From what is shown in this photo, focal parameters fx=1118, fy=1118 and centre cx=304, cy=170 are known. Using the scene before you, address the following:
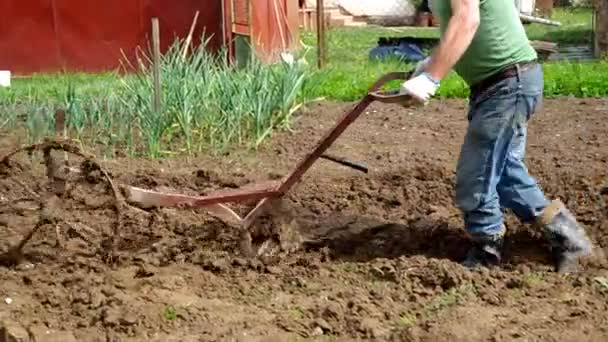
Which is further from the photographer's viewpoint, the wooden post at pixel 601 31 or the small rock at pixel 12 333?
the wooden post at pixel 601 31

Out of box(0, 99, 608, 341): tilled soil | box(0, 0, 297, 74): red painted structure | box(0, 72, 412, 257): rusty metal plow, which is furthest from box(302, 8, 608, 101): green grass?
box(0, 72, 412, 257): rusty metal plow

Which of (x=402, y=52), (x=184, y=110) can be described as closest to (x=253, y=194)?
(x=184, y=110)

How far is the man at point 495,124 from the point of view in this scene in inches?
175

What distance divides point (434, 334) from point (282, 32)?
9726 mm

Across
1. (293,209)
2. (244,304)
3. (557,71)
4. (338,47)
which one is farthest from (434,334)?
(338,47)

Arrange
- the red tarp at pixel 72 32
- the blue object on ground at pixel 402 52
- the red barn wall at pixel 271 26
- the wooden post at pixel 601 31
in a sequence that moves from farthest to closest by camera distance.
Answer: the red tarp at pixel 72 32, the blue object on ground at pixel 402 52, the wooden post at pixel 601 31, the red barn wall at pixel 271 26

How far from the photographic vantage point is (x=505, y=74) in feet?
15.1

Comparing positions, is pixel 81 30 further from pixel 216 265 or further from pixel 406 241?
pixel 216 265

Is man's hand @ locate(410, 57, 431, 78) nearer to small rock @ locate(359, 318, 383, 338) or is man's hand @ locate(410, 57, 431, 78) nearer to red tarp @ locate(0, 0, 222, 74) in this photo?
small rock @ locate(359, 318, 383, 338)

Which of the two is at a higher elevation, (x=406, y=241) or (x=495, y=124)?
(x=495, y=124)

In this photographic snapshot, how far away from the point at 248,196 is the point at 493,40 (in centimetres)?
127

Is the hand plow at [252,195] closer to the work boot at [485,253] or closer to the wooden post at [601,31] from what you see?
the work boot at [485,253]

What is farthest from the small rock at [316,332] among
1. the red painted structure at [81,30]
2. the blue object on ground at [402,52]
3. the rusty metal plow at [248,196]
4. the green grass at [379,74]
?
the red painted structure at [81,30]

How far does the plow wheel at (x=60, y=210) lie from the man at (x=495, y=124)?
149cm
